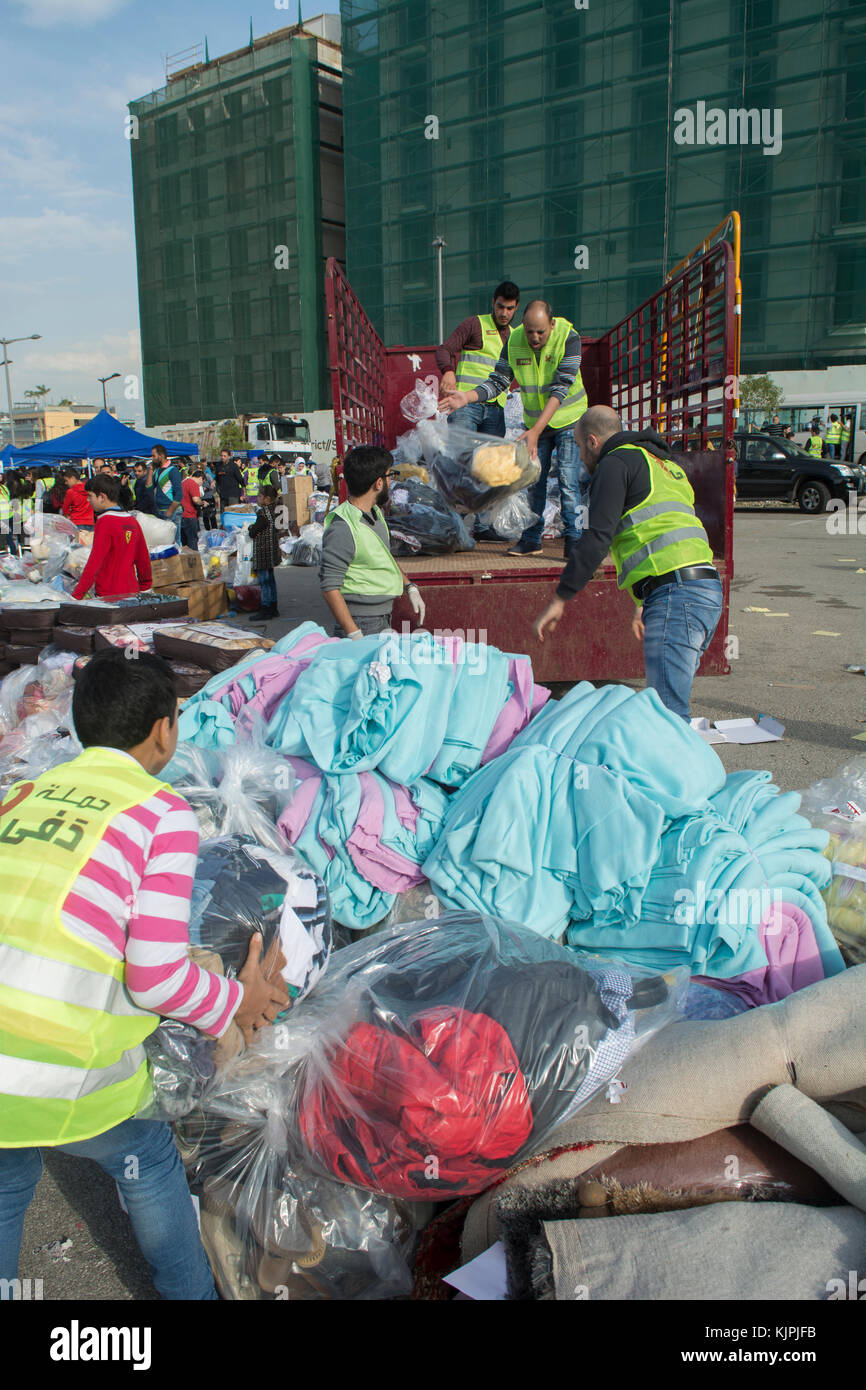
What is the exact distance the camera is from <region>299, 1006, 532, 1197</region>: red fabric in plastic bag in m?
1.68

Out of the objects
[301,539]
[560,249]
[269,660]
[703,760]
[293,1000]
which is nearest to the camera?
[293,1000]

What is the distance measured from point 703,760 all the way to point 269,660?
171 centimetres

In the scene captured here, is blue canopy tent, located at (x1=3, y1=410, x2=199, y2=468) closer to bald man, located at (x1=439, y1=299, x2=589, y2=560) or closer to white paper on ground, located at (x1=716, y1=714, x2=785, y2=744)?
bald man, located at (x1=439, y1=299, x2=589, y2=560)

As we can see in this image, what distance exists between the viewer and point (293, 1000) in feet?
6.64

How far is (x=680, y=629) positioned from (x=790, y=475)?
17.0 metres

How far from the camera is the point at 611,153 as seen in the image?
3434 cm

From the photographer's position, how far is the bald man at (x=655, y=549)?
3529 millimetres

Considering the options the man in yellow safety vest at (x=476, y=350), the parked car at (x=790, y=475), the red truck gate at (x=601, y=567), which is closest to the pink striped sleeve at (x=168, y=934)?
the red truck gate at (x=601, y=567)

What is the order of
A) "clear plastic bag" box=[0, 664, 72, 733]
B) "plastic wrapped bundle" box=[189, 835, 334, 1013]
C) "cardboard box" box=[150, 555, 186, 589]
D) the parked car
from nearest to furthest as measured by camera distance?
"plastic wrapped bundle" box=[189, 835, 334, 1013]
"clear plastic bag" box=[0, 664, 72, 733]
"cardboard box" box=[150, 555, 186, 589]
the parked car

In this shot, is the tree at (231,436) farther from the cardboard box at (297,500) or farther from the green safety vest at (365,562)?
the green safety vest at (365,562)

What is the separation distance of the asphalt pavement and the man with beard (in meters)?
A: 2.13

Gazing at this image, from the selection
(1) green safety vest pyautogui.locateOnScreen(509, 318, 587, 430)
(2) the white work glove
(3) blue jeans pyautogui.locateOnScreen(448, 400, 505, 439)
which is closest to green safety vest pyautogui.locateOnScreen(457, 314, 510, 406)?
(3) blue jeans pyautogui.locateOnScreen(448, 400, 505, 439)
